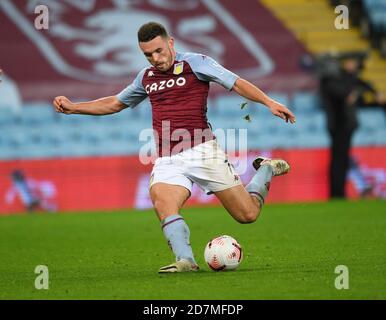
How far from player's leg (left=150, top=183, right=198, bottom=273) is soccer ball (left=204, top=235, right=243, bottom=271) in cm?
14

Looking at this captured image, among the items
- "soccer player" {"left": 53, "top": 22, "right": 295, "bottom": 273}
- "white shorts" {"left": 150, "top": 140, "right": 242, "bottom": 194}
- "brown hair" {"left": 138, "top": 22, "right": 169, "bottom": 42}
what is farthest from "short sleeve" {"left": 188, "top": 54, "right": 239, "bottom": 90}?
"white shorts" {"left": 150, "top": 140, "right": 242, "bottom": 194}

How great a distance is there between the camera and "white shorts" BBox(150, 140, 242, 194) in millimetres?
7714

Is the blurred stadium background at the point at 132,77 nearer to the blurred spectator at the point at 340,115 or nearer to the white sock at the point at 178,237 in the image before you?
the blurred spectator at the point at 340,115

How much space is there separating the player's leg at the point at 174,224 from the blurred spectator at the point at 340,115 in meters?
8.87

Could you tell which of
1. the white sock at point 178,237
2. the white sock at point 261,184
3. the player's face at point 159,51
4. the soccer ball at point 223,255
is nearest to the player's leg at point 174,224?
the white sock at point 178,237

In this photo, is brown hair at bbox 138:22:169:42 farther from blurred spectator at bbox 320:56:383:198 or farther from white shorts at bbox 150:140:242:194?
blurred spectator at bbox 320:56:383:198

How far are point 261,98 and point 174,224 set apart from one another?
3.79 ft

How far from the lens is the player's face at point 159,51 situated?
7492 mm

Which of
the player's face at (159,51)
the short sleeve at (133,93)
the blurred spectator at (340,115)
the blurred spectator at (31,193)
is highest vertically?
the blurred spectator at (340,115)

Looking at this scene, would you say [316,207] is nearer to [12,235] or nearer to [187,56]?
[12,235]

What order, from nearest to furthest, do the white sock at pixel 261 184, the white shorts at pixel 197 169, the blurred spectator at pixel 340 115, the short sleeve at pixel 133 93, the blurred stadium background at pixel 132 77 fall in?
1. the white shorts at pixel 197 169
2. the short sleeve at pixel 133 93
3. the white sock at pixel 261 184
4. the blurred spectator at pixel 340 115
5. the blurred stadium background at pixel 132 77

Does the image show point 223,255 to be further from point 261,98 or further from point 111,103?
point 111,103

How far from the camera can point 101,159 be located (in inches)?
648
